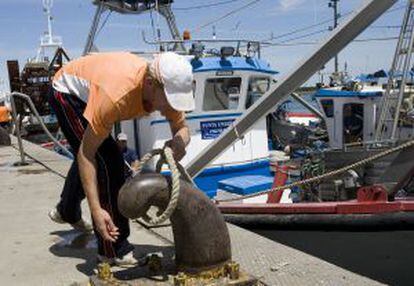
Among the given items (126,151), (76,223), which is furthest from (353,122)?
(76,223)

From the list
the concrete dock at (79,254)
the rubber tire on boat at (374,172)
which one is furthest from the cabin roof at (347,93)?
the concrete dock at (79,254)

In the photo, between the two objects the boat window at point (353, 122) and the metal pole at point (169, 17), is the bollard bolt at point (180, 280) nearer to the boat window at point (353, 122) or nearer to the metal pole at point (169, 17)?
the boat window at point (353, 122)

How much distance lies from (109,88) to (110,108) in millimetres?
132

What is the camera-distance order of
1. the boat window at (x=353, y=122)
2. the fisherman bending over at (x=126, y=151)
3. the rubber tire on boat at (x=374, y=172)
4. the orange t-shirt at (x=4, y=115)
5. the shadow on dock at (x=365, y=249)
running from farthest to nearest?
1. the orange t-shirt at (x=4, y=115)
2. the boat window at (x=353, y=122)
3. the fisherman bending over at (x=126, y=151)
4. the rubber tire on boat at (x=374, y=172)
5. the shadow on dock at (x=365, y=249)

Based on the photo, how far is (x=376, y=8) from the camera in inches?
161

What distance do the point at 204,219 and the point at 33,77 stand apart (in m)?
16.9

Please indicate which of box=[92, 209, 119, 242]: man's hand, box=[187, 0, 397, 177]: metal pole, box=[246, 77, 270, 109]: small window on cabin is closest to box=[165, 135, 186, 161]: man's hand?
box=[92, 209, 119, 242]: man's hand

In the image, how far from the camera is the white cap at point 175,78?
298 cm

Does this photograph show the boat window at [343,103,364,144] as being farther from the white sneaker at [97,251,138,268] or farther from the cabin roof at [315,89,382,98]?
the white sneaker at [97,251,138,268]

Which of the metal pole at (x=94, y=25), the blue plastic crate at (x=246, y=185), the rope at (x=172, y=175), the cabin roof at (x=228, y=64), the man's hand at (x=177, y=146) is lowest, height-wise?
the blue plastic crate at (x=246, y=185)

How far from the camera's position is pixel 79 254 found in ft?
13.4

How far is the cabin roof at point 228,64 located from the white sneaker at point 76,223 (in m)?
5.35

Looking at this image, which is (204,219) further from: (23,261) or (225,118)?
(225,118)

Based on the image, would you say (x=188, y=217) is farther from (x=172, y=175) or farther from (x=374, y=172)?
(x=374, y=172)
